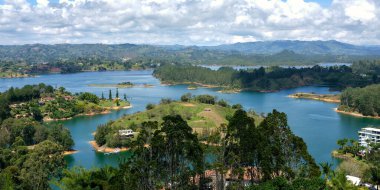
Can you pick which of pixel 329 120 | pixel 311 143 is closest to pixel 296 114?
pixel 329 120

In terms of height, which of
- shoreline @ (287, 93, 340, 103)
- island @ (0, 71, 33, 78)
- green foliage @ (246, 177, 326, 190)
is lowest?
shoreline @ (287, 93, 340, 103)

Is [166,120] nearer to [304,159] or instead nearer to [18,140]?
[304,159]

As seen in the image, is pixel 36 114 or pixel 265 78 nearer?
pixel 36 114

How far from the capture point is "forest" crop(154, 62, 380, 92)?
114 m

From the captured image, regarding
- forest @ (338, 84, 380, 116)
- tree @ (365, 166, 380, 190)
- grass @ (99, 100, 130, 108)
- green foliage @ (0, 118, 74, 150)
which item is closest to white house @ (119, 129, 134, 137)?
green foliage @ (0, 118, 74, 150)

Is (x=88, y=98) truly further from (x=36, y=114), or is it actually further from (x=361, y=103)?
(x=361, y=103)

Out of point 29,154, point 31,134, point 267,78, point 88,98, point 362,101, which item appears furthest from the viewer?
point 267,78

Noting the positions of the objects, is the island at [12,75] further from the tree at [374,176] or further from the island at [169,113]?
the tree at [374,176]

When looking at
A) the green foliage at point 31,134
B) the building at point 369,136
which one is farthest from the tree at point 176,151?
the green foliage at point 31,134

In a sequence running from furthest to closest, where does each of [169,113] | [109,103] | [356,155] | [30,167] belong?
[109,103]
[169,113]
[356,155]
[30,167]

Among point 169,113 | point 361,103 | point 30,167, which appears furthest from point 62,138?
point 361,103

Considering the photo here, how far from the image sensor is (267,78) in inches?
4737

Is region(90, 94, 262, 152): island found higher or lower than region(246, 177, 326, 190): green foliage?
lower

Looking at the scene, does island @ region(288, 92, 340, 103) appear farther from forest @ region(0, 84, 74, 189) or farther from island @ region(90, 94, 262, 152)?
forest @ region(0, 84, 74, 189)
